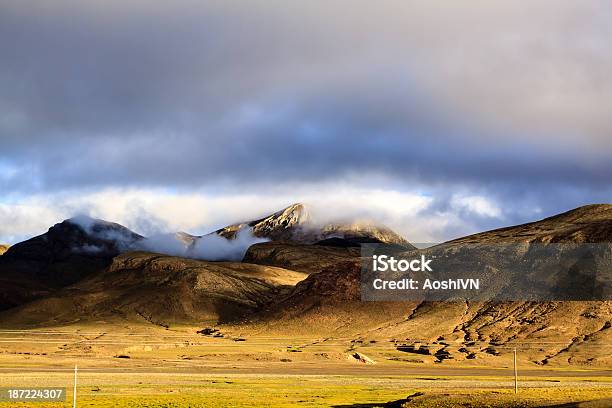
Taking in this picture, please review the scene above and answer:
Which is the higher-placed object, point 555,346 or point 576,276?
point 576,276

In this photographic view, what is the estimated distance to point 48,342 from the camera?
184 meters

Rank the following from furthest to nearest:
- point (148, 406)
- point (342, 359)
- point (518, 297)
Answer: point (518, 297)
point (342, 359)
point (148, 406)

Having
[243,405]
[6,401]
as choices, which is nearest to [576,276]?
[243,405]

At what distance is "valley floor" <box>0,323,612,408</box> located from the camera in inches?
2798

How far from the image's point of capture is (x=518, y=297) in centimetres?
19600

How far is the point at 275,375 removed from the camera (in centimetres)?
11512

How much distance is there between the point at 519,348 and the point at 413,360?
981 inches

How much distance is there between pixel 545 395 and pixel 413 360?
3273 inches

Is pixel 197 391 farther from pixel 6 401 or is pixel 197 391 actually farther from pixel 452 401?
pixel 452 401

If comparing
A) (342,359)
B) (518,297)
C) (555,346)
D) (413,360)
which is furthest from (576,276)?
(342,359)

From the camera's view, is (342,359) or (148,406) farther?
(342,359)

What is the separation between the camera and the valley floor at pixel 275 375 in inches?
A: 2798

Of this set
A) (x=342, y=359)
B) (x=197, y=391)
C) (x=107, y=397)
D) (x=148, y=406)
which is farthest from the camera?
(x=342, y=359)

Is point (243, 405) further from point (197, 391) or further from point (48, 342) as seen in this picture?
point (48, 342)
